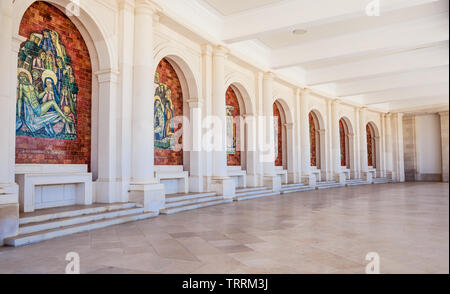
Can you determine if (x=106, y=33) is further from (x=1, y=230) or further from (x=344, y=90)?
(x=344, y=90)

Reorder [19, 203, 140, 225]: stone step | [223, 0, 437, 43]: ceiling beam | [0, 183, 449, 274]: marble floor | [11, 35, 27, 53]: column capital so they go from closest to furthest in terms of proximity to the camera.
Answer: [0, 183, 449, 274]: marble floor
[19, 203, 140, 225]: stone step
[11, 35, 27, 53]: column capital
[223, 0, 437, 43]: ceiling beam

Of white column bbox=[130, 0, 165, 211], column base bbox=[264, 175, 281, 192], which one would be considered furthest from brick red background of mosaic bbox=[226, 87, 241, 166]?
white column bbox=[130, 0, 165, 211]

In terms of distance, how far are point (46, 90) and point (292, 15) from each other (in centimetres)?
735

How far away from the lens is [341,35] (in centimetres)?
1402

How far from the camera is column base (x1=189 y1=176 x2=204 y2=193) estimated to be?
12.0 metres

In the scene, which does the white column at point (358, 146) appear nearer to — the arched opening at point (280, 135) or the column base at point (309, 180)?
the column base at point (309, 180)

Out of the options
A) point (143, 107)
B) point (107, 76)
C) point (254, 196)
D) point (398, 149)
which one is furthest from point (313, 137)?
point (107, 76)

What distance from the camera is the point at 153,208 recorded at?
8680 mm

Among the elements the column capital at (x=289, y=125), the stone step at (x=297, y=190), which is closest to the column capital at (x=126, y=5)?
the stone step at (x=297, y=190)

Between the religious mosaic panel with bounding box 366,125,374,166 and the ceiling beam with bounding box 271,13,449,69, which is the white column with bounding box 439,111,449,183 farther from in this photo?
the ceiling beam with bounding box 271,13,449,69

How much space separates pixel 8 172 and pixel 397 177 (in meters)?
28.8

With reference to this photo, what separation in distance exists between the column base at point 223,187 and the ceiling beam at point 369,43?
20.0 ft

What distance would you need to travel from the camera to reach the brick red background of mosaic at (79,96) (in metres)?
7.42
